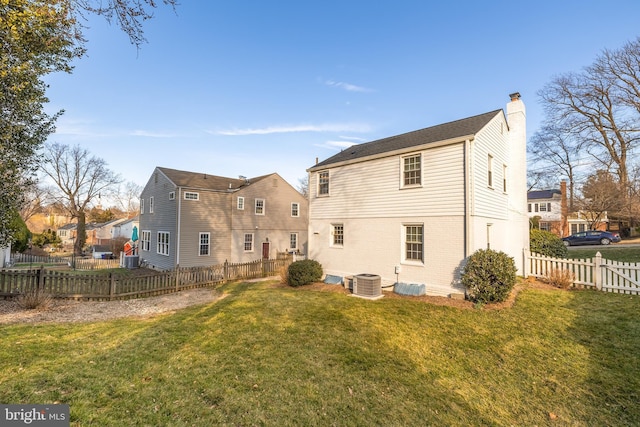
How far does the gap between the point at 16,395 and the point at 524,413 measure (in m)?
7.35

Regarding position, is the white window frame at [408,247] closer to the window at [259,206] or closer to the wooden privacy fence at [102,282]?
the wooden privacy fence at [102,282]

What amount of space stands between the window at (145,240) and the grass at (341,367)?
61.6 feet

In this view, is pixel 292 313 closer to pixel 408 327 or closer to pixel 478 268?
pixel 408 327

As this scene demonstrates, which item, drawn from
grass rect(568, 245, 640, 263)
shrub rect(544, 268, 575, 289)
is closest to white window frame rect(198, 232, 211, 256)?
shrub rect(544, 268, 575, 289)

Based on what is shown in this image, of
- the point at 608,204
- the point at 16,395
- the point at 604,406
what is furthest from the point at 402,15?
the point at 608,204

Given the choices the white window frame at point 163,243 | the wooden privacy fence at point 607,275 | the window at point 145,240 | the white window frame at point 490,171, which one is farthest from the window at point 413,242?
the window at point 145,240

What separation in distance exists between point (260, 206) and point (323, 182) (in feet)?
35.1

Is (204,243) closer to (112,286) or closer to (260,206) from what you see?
(260,206)

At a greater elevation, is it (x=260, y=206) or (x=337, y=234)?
(x=260, y=206)

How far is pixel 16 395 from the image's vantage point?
3779 mm

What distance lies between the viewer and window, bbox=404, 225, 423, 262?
1081cm

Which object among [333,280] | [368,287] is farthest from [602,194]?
[368,287]

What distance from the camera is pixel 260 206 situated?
78.5 feet

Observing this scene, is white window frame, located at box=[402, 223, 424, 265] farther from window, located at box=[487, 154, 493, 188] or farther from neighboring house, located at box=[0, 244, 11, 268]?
neighboring house, located at box=[0, 244, 11, 268]
